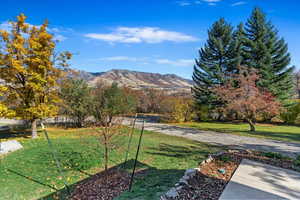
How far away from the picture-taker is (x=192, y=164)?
19.5 feet

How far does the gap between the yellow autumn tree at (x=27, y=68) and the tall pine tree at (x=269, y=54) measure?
1756 cm

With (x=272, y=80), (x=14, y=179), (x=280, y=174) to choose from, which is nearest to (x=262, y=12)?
(x=272, y=80)

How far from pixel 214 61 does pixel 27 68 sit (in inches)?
682

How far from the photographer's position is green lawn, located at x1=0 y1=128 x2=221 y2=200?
171 inches

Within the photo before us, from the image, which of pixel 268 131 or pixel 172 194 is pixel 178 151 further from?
pixel 268 131

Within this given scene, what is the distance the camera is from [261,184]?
13.4ft

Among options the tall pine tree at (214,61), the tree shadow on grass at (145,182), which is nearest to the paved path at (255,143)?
the tree shadow on grass at (145,182)

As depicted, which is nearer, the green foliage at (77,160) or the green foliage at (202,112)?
the green foliage at (77,160)

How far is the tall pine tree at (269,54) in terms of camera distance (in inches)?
710

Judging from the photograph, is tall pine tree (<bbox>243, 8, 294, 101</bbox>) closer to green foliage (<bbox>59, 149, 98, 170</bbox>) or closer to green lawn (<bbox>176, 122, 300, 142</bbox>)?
green lawn (<bbox>176, 122, 300, 142</bbox>)

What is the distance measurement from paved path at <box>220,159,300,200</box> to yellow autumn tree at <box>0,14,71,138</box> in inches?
393

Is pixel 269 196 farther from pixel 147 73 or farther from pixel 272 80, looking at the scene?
pixel 147 73

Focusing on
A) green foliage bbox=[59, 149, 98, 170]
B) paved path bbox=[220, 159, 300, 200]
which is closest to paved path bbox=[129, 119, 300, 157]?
paved path bbox=[220, 159, 300, 200]

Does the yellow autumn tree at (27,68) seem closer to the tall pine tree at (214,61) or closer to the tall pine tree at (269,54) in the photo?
the tall pine tree at (214,61)
